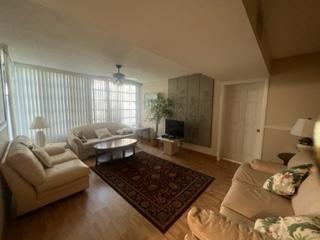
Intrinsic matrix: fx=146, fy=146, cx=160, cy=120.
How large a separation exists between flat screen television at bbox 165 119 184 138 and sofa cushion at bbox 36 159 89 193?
2.71 m

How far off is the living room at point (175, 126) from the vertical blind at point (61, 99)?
0.10 feet

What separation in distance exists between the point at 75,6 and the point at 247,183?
8.64ft

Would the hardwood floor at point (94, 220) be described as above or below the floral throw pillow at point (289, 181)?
below

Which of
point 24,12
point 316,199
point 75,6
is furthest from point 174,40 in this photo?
point 316,199

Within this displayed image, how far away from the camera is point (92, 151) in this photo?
12.9ft

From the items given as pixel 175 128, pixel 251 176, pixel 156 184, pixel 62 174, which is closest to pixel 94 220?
pixel 62 174

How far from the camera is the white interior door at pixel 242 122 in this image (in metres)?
3.41

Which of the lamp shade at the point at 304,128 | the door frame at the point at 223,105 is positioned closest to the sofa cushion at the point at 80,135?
the door frame at the point at 223,105

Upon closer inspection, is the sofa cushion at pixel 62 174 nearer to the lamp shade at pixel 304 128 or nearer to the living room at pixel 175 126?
the living room at pixel 175 126

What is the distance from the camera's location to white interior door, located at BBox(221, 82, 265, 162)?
3408 mm

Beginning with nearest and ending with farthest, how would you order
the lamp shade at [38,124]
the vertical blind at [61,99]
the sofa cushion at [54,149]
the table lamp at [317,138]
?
the table lamp at [317,138], the sofa cushion at [54,149], the lamp shade at [38,124], the vertical blind at [61,99]

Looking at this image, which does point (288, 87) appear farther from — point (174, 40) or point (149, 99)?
point (149, 99)

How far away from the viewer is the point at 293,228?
35.8 inches

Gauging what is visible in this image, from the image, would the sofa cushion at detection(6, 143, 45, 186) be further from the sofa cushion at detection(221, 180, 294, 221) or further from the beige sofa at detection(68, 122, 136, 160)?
the sofa cushion at detection(221, 180, 294, 221)
